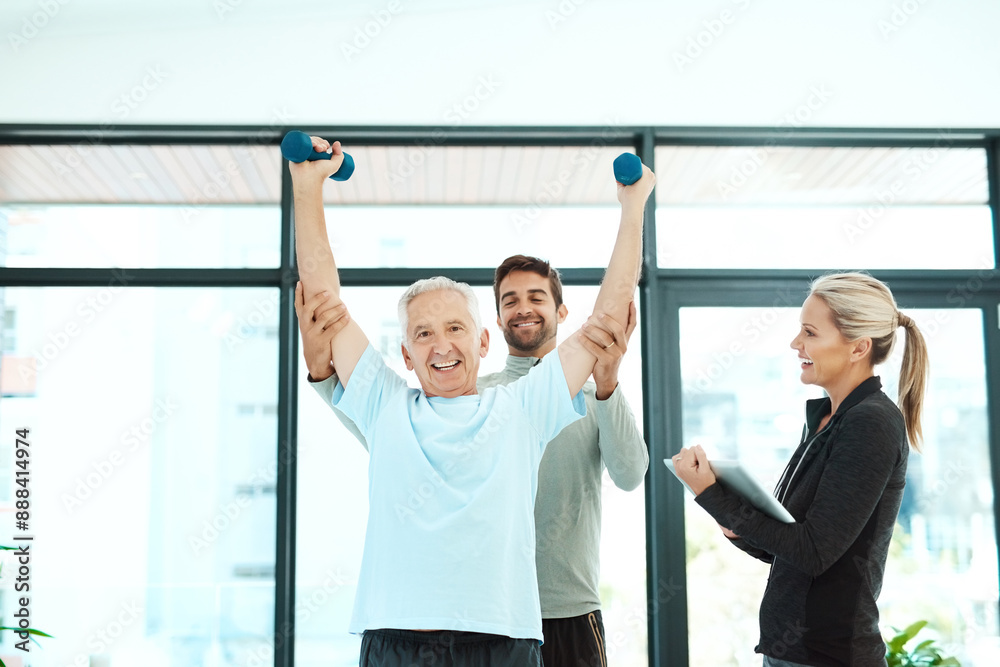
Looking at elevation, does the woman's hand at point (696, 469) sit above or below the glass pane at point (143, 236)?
below

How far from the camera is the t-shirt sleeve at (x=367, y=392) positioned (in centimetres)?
134

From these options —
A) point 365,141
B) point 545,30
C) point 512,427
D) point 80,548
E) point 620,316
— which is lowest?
point 80,548

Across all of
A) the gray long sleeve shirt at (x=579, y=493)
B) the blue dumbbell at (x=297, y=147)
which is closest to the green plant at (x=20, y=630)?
the gray long sleeve shirt at (x=579, y=493)

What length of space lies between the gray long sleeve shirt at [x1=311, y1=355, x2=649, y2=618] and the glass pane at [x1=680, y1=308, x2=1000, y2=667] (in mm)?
1266

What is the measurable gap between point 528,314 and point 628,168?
713 millimetres

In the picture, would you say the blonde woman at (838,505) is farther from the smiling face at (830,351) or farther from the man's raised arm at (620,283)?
the man's raised arm at (620,283)

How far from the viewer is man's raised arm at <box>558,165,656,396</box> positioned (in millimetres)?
1330

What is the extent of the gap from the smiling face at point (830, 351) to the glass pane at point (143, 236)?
2.01 meters

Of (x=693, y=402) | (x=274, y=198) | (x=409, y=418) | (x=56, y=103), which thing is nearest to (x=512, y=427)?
(x=409, y=418)

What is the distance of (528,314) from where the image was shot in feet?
6.56

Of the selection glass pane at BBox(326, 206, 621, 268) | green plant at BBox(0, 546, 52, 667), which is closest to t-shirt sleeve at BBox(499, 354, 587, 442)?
glass pane at BBox(326, 206, 621, 268)

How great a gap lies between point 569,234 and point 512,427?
1.91 meters

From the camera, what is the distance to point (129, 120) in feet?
9.84

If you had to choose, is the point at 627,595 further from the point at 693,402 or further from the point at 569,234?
the point at 569,234
